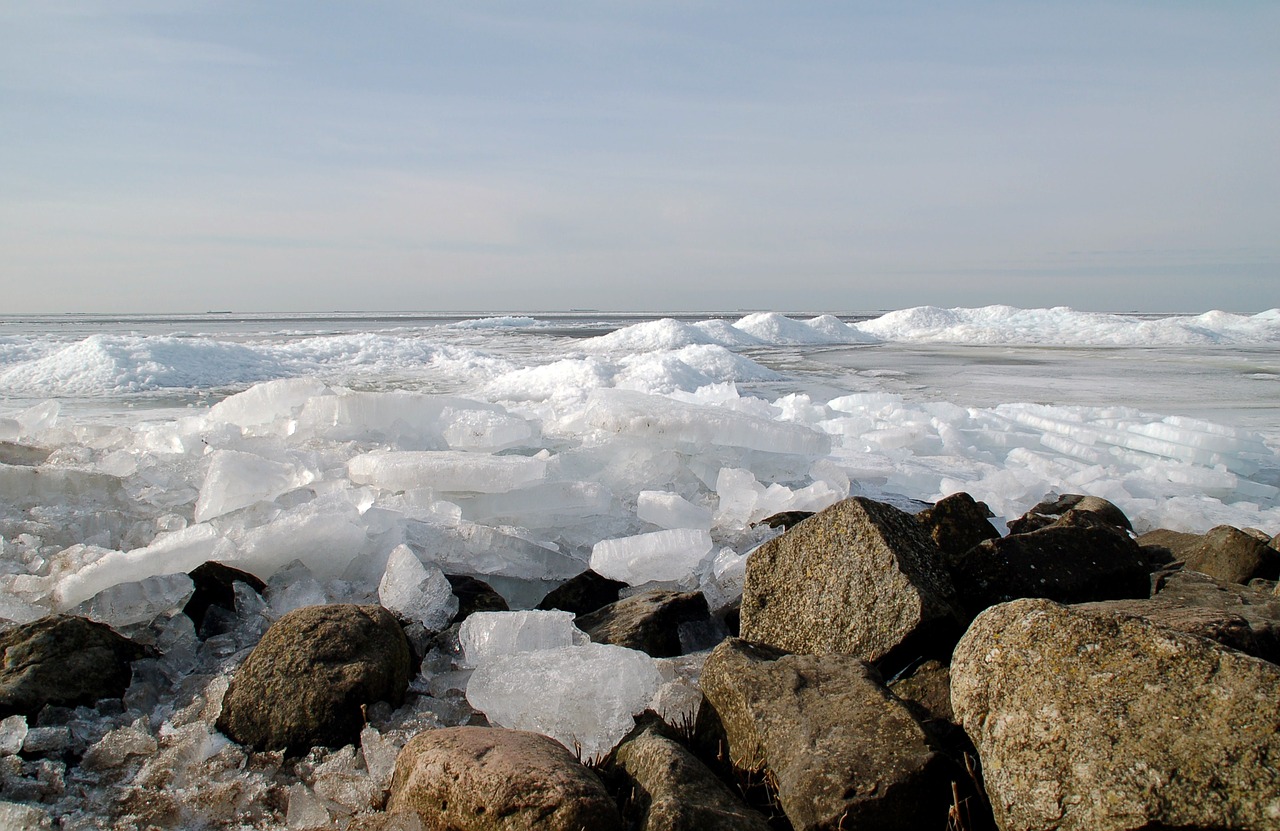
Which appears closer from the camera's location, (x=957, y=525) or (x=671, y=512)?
(x=957, y=525)

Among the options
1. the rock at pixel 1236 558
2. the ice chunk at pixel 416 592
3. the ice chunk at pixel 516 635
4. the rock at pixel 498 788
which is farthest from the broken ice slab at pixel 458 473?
the rock at pixel 1236 558

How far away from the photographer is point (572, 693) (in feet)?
7.28

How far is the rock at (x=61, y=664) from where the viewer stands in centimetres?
231

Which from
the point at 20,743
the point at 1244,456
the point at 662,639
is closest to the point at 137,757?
the point at 20,743

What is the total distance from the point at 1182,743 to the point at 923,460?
4548mm

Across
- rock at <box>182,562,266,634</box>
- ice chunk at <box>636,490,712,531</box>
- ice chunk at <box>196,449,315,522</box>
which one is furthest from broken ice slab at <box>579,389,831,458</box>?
rock at <box>182,562,266,634</box>

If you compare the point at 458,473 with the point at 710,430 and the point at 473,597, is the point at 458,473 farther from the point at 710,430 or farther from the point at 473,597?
the point at 710,430

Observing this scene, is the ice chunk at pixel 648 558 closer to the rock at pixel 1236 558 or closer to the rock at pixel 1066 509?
the rock at pixel 1066 509

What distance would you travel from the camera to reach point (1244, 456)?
250 inches

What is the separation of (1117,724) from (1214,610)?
0.94 meters

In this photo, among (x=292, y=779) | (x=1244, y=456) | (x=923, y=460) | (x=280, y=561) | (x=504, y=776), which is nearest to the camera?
(x=504, y=776)

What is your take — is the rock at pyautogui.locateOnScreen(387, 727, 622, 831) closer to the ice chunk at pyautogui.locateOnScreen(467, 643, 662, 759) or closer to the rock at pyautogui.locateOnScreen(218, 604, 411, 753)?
the ice chunk at pyautogui.locateOnScreen(467, 643, 662, 759)

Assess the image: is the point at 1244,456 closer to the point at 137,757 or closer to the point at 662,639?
the point at 662,639

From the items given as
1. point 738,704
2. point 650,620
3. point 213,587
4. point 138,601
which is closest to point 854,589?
point 738,704
